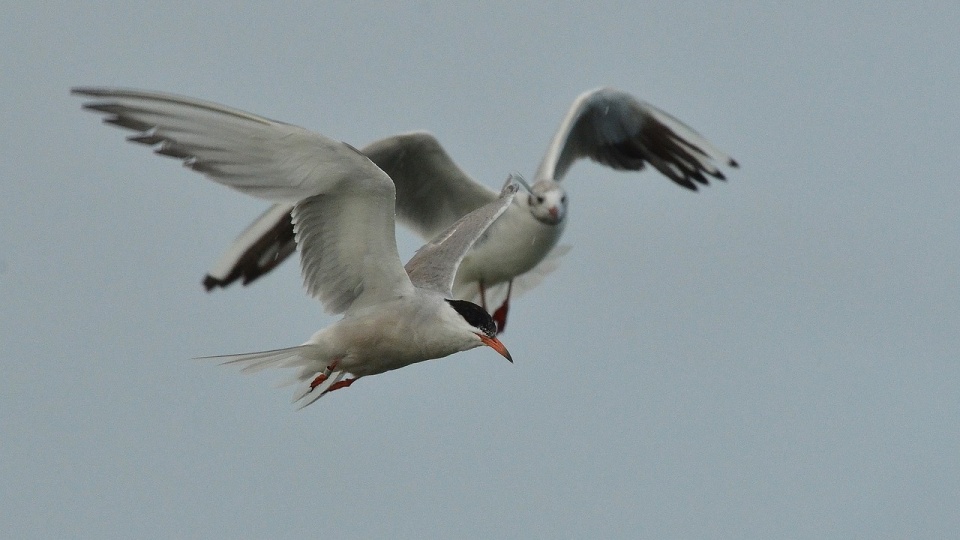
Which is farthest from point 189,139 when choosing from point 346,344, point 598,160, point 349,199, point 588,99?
point 598,160

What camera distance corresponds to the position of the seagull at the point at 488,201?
1095 centimetres

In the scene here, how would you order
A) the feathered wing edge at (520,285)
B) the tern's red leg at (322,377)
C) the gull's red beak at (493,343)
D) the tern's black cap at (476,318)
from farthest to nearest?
the feathered wing edge at (520,285)
the tern's red leg at (322,377)
the tern's black cap at (476,318)
the gull's red beak at (493,343)

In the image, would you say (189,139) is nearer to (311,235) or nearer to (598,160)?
(311,235)

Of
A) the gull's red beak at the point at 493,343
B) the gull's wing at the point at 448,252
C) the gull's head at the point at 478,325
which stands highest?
the gull's wing at the point at 448,252

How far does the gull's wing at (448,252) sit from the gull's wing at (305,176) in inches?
13.8

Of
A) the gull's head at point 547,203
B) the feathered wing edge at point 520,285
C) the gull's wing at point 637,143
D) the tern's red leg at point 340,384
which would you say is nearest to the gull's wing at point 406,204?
the gull's head at point 547,203

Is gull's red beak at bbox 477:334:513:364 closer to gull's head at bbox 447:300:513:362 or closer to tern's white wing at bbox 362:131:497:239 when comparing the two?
gull's head at bbox 447:300:513:362

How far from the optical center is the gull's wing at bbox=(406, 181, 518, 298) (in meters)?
7.81

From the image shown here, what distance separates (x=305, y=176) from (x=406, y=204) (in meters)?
4.49

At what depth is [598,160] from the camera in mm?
12672

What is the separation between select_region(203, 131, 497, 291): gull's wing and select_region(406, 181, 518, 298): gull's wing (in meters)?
2.41

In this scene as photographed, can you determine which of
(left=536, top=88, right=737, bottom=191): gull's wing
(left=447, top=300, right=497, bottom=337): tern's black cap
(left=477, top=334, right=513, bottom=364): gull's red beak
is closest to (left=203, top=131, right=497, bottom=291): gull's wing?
(left=536, top=88, right=737, bottom=191): gull's wing

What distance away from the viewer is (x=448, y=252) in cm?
805

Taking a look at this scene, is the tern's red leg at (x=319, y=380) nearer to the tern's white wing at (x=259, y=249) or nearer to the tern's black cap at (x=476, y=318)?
the tern's black cap at (x=476, y=318)
